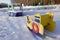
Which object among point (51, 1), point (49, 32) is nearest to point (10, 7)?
point (51, 1)

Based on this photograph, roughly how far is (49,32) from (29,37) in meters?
0.24

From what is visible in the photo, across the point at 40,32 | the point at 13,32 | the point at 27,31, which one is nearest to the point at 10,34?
the point at 13,32

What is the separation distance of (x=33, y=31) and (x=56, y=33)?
0.22 m

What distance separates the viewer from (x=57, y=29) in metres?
1.63

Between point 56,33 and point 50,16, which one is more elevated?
point 50,16

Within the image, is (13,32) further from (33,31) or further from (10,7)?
(10,7)

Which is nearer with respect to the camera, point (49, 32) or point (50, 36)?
point (50, 36)

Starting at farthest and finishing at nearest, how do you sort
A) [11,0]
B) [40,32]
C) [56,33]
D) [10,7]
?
[11,0] → [10,7] → [56,33] → [40,32]

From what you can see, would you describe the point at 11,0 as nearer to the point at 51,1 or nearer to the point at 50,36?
the point at 51,1

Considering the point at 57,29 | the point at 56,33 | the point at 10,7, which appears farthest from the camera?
the point at 10,7

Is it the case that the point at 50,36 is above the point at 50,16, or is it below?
below

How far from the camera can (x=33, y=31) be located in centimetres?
152

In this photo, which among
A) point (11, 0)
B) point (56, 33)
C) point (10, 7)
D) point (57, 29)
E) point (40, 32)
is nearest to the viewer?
point (40, 32)

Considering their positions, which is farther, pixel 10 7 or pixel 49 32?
pixel 10 7
